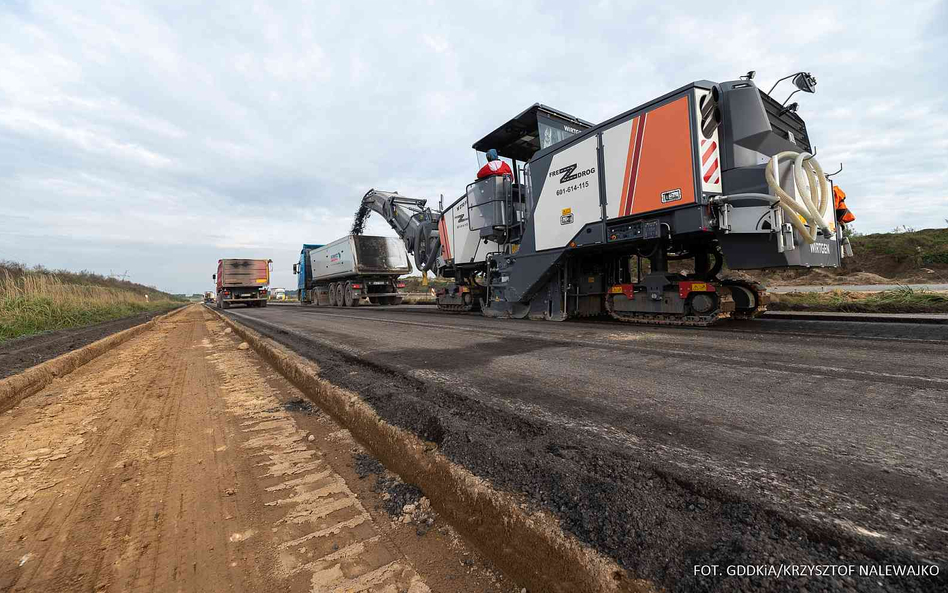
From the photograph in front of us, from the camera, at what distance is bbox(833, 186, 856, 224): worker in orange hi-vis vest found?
5582 millimetres

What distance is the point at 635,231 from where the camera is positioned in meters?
5.60

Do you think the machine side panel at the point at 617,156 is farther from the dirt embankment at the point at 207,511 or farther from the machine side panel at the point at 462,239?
the dirt embankment at the point at 207,511

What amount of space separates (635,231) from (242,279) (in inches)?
953

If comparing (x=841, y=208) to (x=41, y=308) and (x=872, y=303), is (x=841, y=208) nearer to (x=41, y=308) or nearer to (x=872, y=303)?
(x=872, y=303)

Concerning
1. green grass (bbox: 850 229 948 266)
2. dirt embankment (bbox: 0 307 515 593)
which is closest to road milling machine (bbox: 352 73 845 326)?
dirt embankment (bbox: 0 307 515 593)

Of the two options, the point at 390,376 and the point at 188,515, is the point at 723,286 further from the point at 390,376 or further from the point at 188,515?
the point at 188,515

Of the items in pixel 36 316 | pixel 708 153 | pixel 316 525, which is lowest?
pixel 316 525

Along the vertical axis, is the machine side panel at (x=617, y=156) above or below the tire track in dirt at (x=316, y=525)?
above

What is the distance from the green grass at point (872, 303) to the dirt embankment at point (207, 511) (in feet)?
29.7

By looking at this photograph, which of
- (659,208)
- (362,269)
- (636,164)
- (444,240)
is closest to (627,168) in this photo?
(636,164)

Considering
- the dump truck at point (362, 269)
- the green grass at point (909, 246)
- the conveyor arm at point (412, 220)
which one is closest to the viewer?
the conveyor arm at point (412, 220)

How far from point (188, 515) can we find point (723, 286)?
663 cm

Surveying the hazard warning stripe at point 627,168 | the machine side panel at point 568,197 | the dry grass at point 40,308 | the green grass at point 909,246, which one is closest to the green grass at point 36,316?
the dry grass at point 40,308

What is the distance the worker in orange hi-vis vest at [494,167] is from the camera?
809 cm
